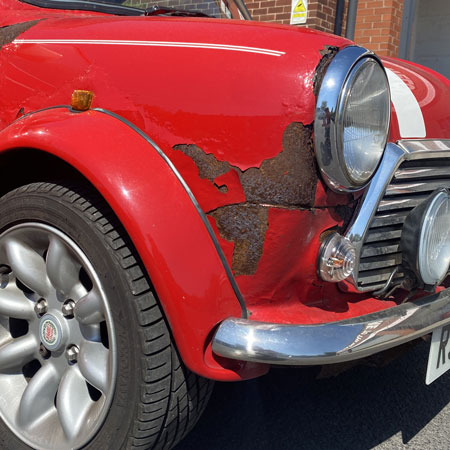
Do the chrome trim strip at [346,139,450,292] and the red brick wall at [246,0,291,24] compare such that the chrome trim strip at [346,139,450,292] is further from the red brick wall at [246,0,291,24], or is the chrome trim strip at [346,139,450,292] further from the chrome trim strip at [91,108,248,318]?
the red brick wall at [246,0,291,24]

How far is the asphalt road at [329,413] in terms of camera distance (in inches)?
82.0

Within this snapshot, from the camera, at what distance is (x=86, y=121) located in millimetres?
1679

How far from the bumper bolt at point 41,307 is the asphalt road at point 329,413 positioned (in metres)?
0.66

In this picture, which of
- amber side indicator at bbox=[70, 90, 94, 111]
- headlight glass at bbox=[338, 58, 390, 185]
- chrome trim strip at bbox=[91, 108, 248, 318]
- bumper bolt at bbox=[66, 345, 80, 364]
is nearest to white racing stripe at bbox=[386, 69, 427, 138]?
headlight glass at bbox=[338, 58, 390, 185]

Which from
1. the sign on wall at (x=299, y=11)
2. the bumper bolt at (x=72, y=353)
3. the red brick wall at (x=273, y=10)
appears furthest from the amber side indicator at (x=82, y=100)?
the red brick wall at (x=273, y=10)

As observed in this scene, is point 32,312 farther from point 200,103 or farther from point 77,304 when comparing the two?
point 200,103

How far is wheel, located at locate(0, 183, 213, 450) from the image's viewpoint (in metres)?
1.57

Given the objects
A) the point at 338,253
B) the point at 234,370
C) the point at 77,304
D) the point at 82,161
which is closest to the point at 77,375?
the point at 77,304

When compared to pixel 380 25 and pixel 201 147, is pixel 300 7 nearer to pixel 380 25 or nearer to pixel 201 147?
pixel 380 25

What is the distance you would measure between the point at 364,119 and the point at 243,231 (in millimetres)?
438

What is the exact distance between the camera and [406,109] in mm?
1918

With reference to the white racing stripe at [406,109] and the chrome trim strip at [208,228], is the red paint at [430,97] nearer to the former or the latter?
the white racing stripe at [406,109]

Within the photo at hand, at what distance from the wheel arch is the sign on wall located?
5.29 metres

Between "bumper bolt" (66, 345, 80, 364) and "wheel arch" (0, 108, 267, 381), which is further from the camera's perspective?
"bumper bolt" (66, 345, 80, 364)
